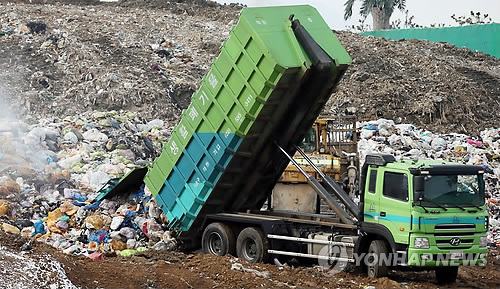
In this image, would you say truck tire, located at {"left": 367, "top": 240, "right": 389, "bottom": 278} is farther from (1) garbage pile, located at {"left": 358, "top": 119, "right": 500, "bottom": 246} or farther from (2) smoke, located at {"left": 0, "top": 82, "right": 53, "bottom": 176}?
(2) smoke, located at {"left": 0, "top": 82, "right": 53, "bottom": 176}

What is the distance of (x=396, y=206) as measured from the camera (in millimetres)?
9148

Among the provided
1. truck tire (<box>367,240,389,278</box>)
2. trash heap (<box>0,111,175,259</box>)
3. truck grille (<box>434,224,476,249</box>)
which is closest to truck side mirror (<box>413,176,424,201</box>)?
truck grille (<box>434,224,476,249</box>)

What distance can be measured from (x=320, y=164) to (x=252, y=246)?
3475 mm

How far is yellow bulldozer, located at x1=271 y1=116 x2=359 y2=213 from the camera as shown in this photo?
12570 millimetres

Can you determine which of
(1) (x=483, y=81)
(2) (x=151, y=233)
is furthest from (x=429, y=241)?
(1) (x=483, y=81)

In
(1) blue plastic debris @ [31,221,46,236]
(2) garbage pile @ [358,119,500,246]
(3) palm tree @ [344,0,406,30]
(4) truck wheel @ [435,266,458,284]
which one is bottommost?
(4) truck wheel @ [435,266,458,284]

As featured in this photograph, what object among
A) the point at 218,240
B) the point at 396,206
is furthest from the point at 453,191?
the point at 218,240

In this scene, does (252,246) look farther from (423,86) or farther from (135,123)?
(423,86)

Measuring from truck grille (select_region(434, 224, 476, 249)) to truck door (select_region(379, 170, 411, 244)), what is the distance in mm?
374

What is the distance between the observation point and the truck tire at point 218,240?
1136 centimetres

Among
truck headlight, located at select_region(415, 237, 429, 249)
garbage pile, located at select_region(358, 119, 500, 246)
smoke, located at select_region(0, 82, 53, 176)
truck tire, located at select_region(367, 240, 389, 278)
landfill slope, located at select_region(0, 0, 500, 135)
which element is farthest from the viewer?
landfill slope, located at select_region(0, 0, 500, 135)

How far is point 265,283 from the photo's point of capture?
30.5 feet

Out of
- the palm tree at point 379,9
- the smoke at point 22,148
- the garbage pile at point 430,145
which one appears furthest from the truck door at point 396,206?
the palm tree at point 379,9

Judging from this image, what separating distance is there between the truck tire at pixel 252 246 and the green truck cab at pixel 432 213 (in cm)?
195
